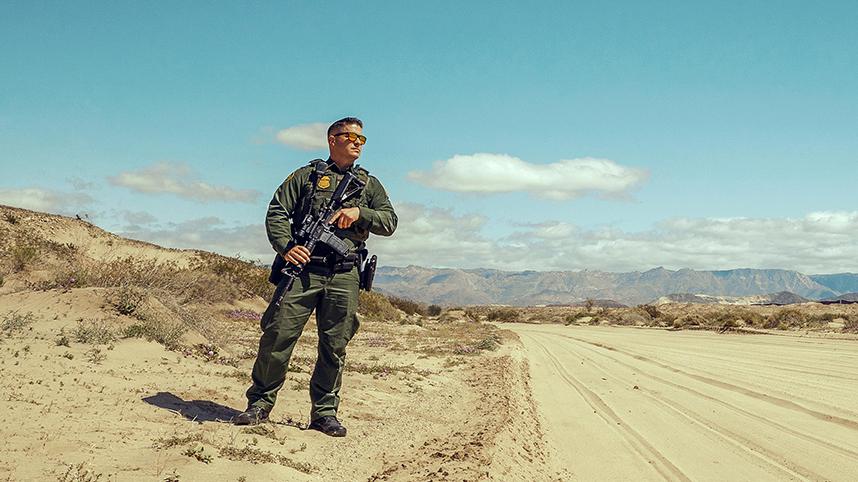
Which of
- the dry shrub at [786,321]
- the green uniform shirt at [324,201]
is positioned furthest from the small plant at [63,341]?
the dry shrub at [786,321]

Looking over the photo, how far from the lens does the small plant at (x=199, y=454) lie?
3791 mm

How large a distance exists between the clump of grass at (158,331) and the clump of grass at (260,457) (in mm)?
4852

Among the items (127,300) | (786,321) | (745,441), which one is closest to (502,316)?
(786,321)

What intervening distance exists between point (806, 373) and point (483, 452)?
32.7 ft

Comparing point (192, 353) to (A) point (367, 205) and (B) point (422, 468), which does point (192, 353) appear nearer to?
(A) point (367, 205)

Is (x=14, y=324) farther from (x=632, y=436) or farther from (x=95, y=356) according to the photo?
(x=632, y=436)

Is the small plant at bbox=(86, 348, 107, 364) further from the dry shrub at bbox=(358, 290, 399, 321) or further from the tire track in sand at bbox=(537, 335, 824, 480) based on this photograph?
the dry shrub at bbox=(358, 290, 399, 321)

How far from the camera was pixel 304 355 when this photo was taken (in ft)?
37.4

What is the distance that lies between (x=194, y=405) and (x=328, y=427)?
1335mm

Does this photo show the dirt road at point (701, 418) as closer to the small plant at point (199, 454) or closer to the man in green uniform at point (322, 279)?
the man in green uniform at point (322, 279)

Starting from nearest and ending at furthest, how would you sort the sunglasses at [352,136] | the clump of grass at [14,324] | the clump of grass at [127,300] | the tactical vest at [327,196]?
the tactical vest at [327,196]
the sunglasses at [352,136]
the clump of grass at [14,324]
the clump of grass at [127,300]

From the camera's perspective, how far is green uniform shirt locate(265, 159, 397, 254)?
208 inches

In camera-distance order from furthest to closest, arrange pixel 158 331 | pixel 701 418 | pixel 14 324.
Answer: pixel 158 331 < pixel 14 324 < pixel 701 418

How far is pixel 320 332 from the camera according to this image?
17.7 feet
